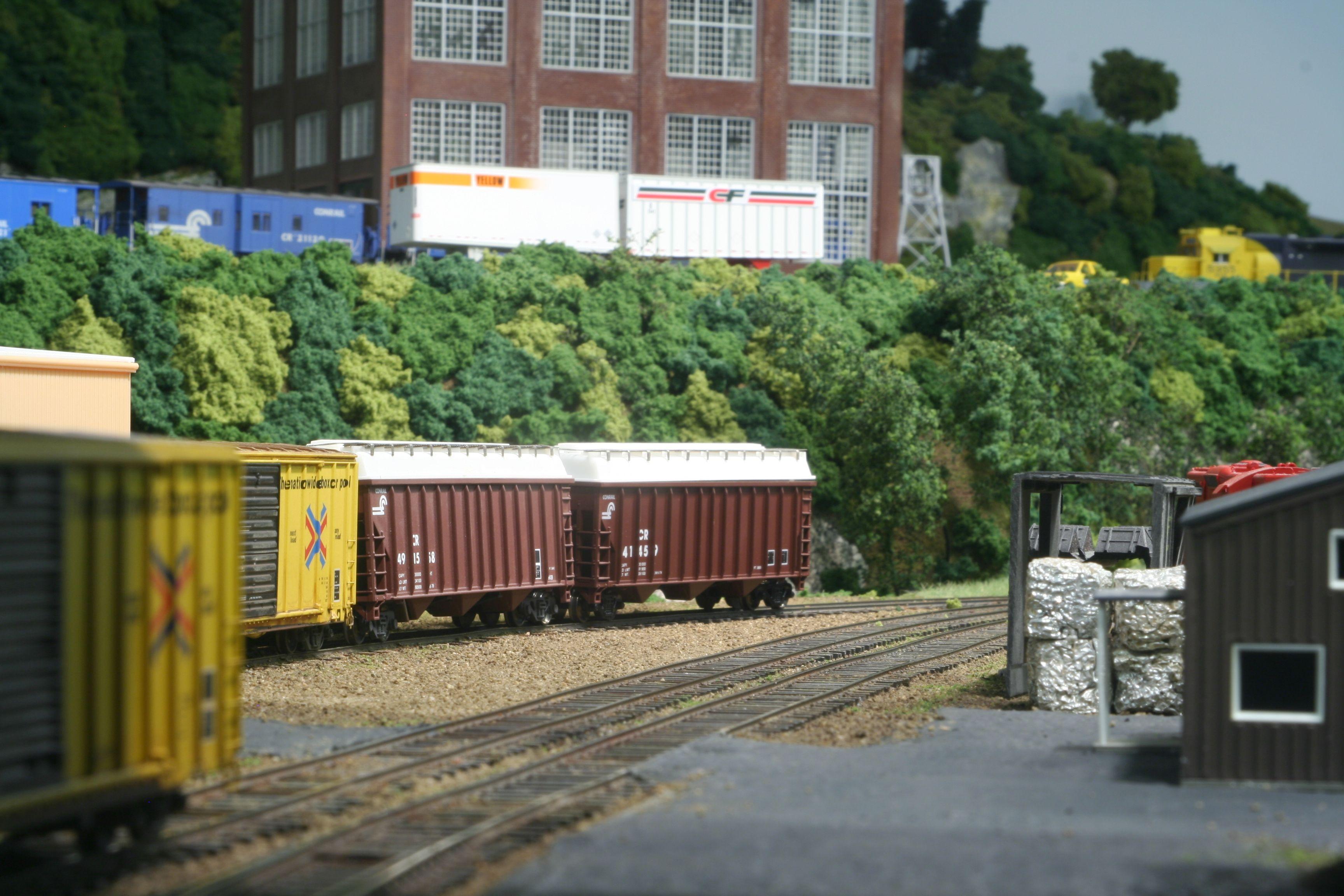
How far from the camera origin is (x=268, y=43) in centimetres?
6412

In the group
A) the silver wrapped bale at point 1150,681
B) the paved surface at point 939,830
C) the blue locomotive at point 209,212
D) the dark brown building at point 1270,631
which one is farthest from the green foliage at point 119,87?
the dark brown building at point 1270,631

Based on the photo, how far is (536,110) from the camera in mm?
58312

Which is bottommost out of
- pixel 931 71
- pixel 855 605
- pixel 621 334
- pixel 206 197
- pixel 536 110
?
pixel 855 605

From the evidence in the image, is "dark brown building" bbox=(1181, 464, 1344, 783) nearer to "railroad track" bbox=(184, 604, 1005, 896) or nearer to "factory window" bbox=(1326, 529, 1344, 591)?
"factory window" bbox=(1326, 529, 1344, 591)

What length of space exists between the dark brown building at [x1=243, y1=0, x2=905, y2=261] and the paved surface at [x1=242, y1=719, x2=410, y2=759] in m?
41.8

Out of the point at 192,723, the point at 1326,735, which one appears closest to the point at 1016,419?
the point at 1326,735

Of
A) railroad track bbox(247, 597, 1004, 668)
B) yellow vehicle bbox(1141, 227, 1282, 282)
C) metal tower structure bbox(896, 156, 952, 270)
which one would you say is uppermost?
metal tower structure bbox(896, 156, 952, 270)

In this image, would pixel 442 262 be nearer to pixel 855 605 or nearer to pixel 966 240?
pixel 855 605

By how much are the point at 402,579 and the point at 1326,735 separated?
52.4ft

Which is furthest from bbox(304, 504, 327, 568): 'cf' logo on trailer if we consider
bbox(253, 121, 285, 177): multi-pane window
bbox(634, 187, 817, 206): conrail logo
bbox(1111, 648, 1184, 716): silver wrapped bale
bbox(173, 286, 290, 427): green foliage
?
bbox(253, 121, 285, 177): multi-pane window

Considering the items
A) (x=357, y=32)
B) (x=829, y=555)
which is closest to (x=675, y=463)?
(x=829, y=555)

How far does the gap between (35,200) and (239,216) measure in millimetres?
6995

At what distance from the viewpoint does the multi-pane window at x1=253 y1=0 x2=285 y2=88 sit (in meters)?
63.2

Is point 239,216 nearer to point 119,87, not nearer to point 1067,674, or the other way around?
point 119,87
